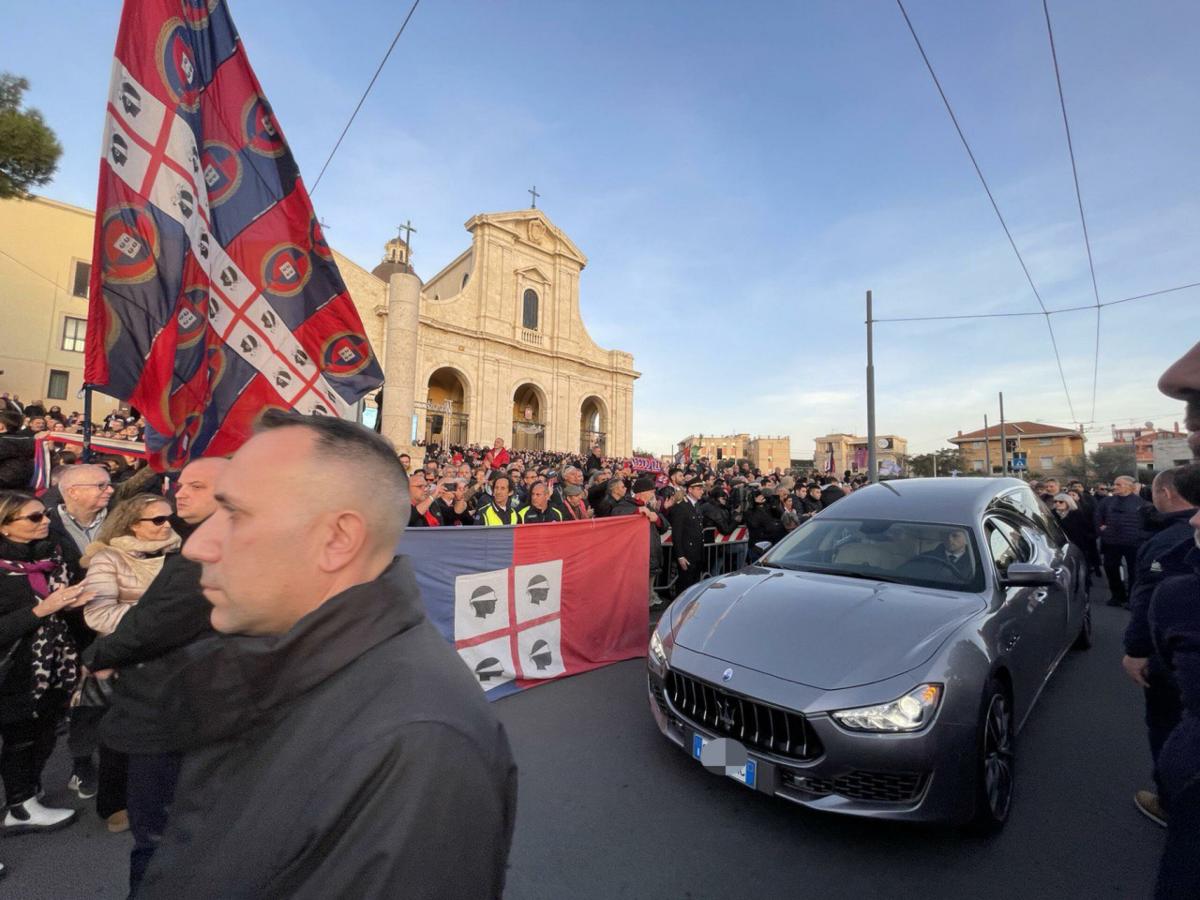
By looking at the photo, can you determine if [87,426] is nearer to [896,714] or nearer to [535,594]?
[535,594]

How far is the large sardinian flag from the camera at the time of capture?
2709 mm

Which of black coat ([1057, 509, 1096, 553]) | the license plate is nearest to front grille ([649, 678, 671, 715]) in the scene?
the license plate

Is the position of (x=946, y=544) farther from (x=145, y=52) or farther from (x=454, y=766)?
(x=145, y=52)

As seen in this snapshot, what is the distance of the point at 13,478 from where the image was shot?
3818mm

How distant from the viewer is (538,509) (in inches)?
251

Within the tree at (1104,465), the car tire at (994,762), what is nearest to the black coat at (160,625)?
the car tire at (994,762)

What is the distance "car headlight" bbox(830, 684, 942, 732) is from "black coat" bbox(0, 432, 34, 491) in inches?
217

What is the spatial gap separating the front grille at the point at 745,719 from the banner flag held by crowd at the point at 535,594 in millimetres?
1683

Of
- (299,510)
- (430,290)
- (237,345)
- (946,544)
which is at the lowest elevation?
(946,544)

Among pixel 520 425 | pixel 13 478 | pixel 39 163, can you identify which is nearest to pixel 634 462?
pixel 520 425

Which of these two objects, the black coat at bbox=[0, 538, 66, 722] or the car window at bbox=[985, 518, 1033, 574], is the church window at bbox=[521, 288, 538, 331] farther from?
the black coat at bbox=[0, 538, 66, 722]

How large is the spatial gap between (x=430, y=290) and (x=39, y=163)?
35.6 m

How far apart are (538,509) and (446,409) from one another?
28.3 m

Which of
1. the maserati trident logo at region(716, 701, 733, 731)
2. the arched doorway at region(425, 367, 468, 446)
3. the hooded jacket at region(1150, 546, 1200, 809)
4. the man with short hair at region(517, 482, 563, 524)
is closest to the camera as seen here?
the hooded jacket at region(1150, 546, 1200, 809)
